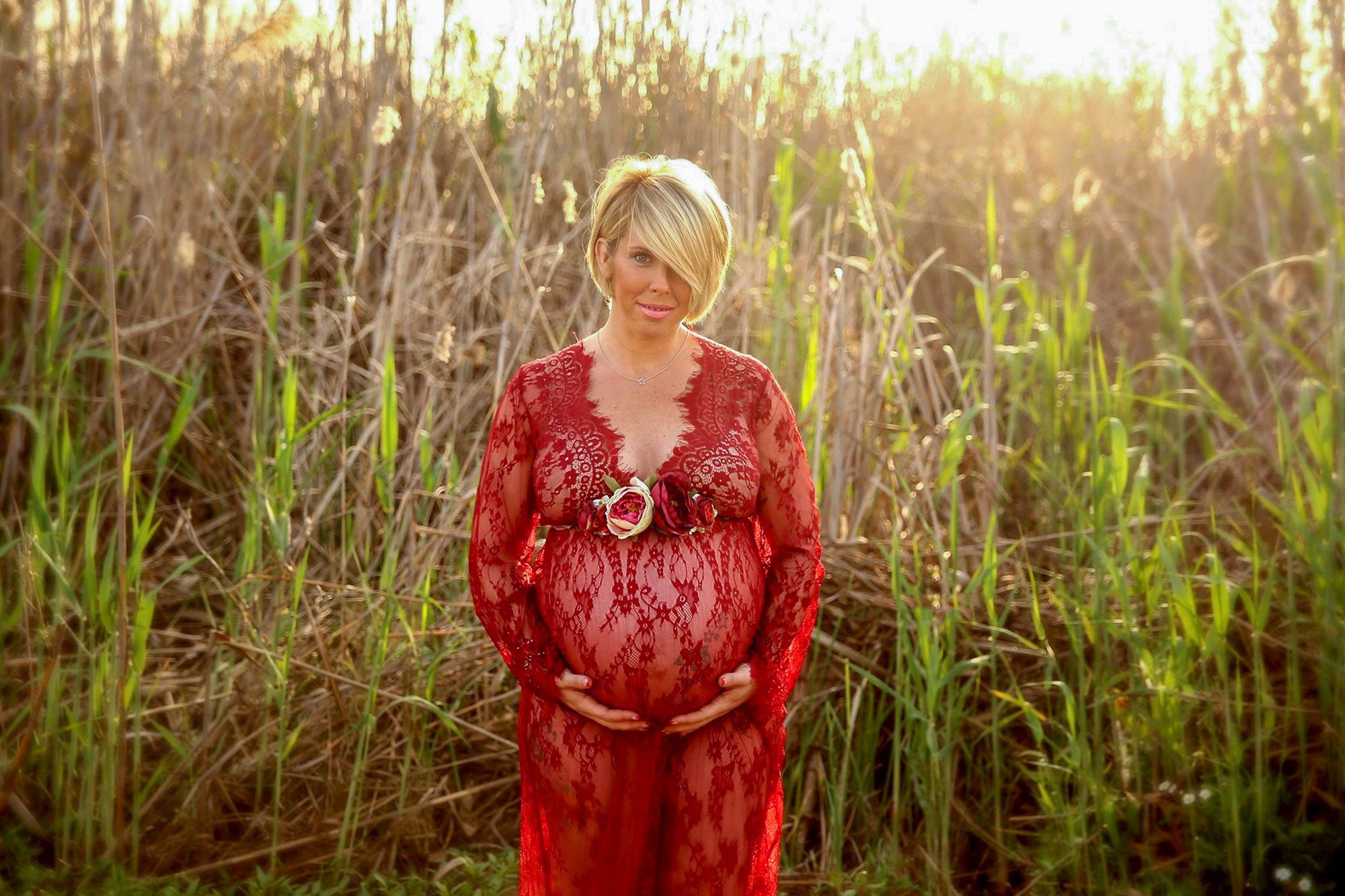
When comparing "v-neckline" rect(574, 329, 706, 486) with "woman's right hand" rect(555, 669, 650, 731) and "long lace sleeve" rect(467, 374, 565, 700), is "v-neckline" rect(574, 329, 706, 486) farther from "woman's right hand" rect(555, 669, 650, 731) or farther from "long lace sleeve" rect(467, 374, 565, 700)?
"woman's right hand" rect(555, 669, 650, 731)

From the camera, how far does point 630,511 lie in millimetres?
2066

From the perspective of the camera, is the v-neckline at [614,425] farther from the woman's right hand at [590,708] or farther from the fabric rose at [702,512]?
the woman's right hand at [590,708]

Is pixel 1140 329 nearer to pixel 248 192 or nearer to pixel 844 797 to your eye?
pixel 844 797

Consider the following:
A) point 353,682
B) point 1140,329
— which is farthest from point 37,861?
point 1140,329

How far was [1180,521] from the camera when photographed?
383 centimetres

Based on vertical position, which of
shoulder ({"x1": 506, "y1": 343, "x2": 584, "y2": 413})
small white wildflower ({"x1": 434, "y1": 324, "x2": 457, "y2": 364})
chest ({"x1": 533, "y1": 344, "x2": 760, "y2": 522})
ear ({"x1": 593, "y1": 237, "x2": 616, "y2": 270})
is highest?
ear ({"x1": 593, "y1": 237, "x2": 616, "y2": 270})

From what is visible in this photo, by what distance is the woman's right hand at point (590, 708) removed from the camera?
2107mm

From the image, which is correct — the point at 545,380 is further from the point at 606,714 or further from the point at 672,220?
the point at 606,714

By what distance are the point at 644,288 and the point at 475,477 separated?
1856 millimetres

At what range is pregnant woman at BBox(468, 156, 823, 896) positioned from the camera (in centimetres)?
212

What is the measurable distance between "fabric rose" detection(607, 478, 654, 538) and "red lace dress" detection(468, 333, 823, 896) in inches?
2.7

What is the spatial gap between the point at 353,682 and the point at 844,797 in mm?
1355

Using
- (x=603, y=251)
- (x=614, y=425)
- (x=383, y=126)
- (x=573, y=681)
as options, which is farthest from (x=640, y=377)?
(x=383, y=126)

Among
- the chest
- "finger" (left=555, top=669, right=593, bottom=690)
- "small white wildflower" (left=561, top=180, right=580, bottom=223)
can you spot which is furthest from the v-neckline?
"small white wildflower" (left=561, top=180, right=580, bottom=223)
